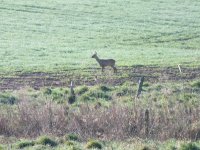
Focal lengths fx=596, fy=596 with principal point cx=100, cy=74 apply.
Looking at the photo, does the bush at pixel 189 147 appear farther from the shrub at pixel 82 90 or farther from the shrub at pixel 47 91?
the shrub at pixel 47 91

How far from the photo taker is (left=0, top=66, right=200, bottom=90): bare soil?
88.6 feet

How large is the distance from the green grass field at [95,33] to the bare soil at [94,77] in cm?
177

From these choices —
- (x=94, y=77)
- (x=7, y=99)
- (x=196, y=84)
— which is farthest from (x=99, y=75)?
(x=7, y=99)

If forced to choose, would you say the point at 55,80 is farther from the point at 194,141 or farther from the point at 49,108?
the point at 194,141

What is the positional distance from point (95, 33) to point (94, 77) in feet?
62.5

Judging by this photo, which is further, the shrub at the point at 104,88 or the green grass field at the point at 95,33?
the green grass field at the point at 95,33

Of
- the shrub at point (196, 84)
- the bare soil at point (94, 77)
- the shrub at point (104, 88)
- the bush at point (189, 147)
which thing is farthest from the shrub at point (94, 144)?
the bare soil at point (94, 77)

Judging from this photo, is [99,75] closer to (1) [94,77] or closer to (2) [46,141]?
(1) [94,77]

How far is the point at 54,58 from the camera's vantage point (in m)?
36.8

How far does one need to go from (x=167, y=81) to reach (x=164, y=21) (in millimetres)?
27780

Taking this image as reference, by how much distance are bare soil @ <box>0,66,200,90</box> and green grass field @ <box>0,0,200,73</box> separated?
5.81ft

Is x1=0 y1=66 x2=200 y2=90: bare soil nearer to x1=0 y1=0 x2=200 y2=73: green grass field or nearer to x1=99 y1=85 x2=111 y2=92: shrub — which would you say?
x1=0 y1=0 x2=200 y2=73: green grass field

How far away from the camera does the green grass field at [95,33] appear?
118 feet

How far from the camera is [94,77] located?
28828 millimetres
